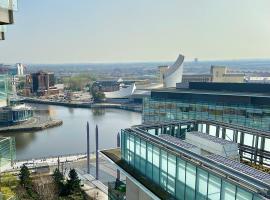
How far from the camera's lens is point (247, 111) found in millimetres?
18656

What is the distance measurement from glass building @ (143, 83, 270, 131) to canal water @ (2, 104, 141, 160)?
10245 millimetres

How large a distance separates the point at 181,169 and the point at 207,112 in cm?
1460

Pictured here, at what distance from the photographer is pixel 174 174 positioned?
6.81 metres

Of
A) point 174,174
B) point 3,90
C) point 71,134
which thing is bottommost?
point 71,134

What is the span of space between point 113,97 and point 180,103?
4979 cm

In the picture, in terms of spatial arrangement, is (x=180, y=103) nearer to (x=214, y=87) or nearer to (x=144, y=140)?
(x=214, y=87)

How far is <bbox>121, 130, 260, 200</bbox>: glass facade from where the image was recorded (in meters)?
5.43

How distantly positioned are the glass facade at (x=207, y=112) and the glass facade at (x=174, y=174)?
1129cm

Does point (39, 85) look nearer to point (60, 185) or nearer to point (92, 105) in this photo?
point (92, 105)

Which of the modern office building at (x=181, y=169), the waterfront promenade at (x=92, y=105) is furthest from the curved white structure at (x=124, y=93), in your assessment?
the modern office building at (x=181, y=169)

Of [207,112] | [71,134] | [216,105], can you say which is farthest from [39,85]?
[216,105]

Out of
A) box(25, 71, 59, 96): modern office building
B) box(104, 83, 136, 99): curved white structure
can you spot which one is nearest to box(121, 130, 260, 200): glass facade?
box(104, 83, 136, 99): curved white structure

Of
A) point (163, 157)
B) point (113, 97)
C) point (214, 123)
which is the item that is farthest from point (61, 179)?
point (113, 97)

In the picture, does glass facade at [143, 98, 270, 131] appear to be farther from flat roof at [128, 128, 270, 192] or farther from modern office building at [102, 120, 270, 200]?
flat roof at [128, 128, 270, 192]
